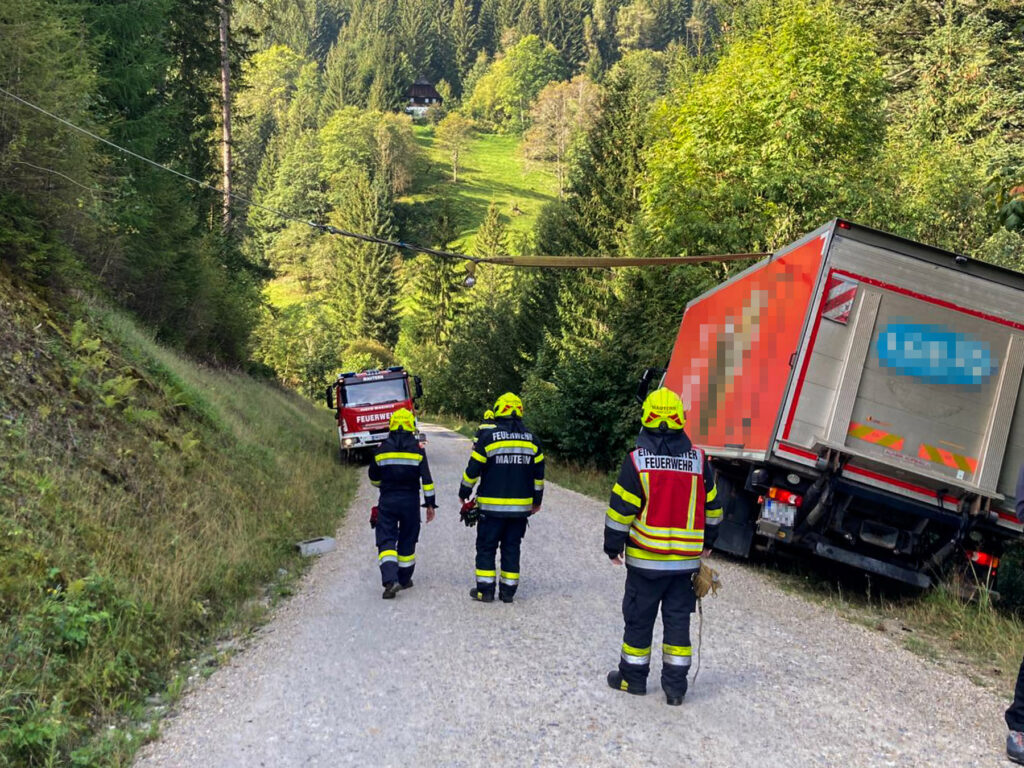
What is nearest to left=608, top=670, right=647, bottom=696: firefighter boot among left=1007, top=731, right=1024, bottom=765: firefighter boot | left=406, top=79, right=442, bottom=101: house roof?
left=1007, top=731, right=1024, bottom=765: firefighter boot

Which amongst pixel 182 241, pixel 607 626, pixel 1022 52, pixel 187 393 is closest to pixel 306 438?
pixel 182 241

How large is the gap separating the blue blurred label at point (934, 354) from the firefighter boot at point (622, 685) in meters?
4.26

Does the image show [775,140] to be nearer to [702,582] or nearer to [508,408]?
[508,408]

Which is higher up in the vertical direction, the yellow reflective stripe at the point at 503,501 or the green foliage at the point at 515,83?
the green foliage at the point at 515,83

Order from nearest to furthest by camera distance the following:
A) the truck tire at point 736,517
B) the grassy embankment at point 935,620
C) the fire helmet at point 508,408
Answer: the grassy embankment at point 935,620 → the fire helmet at point 508,408 → the truck tire at point 736,517

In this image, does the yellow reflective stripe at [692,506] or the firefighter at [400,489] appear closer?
the yellow reflective stripe at [692,506]

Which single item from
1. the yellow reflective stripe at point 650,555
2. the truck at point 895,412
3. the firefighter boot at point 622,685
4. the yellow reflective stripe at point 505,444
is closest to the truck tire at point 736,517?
the truck at point 895,412

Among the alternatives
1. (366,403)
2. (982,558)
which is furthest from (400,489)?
(366,403)

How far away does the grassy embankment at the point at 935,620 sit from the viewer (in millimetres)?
6422

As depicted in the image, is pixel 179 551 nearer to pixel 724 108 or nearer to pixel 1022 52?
pixel 724 108

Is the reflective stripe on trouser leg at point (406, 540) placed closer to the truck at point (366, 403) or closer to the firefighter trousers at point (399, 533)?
the firefighter trousers at point (399, 533)

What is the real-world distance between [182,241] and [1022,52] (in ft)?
85.8

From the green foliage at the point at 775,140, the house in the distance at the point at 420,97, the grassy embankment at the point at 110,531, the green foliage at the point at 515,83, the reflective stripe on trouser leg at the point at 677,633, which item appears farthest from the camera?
the house in the distance at the point at 420,97

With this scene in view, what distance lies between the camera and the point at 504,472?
7555mm
